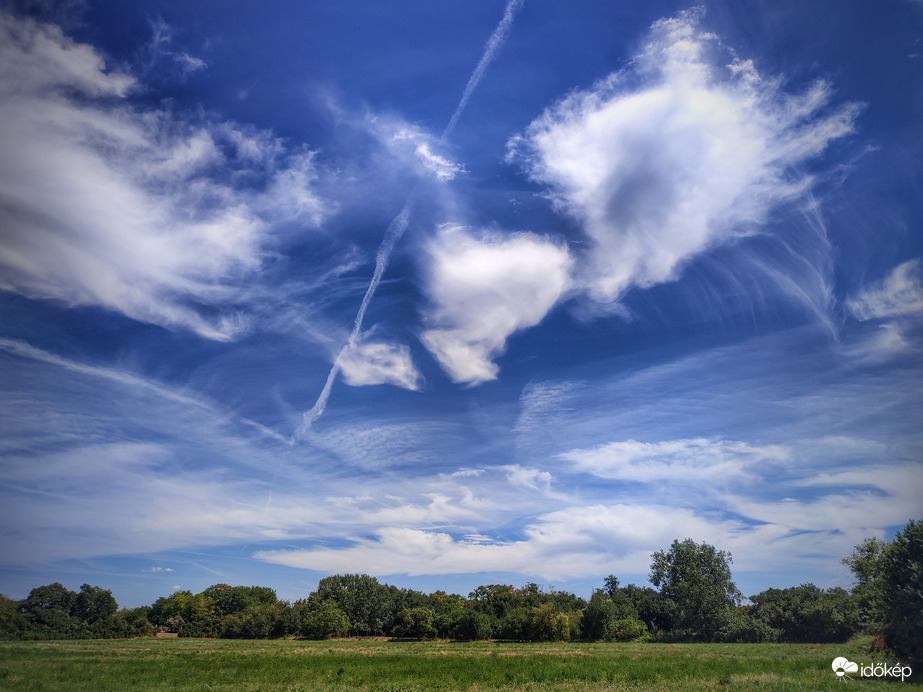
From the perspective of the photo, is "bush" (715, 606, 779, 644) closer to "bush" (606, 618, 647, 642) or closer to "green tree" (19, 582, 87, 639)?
"bush" (606, 618, 647, 642)

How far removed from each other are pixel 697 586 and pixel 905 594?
69.6 m

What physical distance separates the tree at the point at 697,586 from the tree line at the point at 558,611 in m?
0.17

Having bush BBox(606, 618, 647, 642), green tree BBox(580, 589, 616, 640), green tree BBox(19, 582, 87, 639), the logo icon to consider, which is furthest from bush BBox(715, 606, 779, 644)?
green tree BBox(19, 582, 87, 639)

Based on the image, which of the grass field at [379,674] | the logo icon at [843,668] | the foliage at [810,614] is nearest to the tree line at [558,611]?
the foliage at [810,614]

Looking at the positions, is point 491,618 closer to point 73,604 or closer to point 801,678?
point 801,678

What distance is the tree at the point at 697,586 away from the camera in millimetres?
79188

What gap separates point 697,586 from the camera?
270 feet

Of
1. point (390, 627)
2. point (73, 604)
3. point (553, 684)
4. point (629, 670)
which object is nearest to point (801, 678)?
point (629, 670)

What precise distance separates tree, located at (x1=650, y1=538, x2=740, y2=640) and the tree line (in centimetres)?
17

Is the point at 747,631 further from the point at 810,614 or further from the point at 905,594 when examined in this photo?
the point at 905,594

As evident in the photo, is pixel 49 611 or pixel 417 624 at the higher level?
pixel 49 611

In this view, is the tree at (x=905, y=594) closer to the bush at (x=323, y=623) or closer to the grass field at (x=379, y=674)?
the grass field at (x=379, y=674)

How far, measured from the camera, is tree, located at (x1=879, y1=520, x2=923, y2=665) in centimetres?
2170

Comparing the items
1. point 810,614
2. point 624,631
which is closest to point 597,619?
point 624,631
